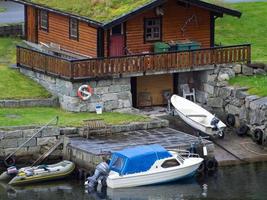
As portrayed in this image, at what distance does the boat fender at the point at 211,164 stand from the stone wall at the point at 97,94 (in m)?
7.49

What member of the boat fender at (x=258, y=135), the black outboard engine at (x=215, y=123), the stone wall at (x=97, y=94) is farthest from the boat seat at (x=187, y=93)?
the boat fender at (x=258, y=135)

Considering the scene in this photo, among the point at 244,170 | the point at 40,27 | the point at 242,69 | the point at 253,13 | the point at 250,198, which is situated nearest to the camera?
the point at 250,198

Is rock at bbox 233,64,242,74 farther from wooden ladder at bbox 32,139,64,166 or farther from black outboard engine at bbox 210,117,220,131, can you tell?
wooden ladder at bbox 32,139,64,166

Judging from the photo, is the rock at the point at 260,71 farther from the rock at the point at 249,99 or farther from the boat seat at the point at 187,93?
the rock at the point at 249,99

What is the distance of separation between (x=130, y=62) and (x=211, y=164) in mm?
8608

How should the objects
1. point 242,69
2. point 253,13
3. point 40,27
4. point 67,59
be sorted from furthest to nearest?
point 253,13 → point 40,27 → point 242,69 → point 67,59

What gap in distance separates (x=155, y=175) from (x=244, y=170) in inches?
195

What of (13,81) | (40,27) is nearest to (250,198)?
(13,81)

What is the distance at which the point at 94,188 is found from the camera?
189 feet

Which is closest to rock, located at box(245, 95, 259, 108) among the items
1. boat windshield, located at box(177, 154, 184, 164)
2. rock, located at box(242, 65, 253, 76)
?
rock, located at box(242, 65, 253, 76)

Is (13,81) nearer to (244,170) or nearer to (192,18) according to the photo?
(192,18)

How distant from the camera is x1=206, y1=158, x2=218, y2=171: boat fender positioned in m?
60.8

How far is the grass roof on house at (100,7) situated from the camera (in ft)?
220

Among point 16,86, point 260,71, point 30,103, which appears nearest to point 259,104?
point 260,71
